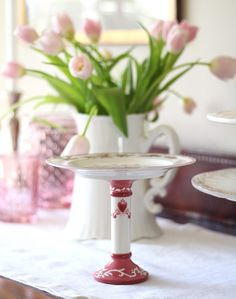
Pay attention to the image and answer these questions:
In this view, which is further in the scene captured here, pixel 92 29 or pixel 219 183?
pixel 92 29

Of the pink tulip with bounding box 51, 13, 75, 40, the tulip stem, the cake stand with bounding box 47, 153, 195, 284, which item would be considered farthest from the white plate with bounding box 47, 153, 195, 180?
the pink tulip with bounding box 51, 13, 75, 40

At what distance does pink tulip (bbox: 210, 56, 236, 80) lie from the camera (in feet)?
3.47

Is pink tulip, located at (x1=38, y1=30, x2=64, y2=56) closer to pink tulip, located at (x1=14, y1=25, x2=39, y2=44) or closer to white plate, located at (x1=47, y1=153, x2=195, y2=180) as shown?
pink tulip, located at (x1=14, y1=25, x2=39, y2=44)

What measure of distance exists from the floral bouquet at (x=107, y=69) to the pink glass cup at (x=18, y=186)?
0.13m

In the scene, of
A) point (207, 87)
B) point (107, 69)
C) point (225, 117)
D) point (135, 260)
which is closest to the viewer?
point (225, 117)

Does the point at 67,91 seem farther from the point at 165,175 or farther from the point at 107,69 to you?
the point at 165,175

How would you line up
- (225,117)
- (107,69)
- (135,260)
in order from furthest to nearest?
(107,69)
(135,260)
(225,117)

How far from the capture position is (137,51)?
4.33 feet

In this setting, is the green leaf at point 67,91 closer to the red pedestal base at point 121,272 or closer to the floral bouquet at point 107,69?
the floral bouquet at point 107,69

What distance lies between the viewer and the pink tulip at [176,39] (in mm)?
1037

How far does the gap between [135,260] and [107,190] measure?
13 centimetres

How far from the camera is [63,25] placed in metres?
1.06

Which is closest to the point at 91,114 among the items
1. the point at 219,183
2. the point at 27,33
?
the point at 27,33

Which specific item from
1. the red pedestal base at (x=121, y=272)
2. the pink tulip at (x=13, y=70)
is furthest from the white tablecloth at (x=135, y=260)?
the pink tulip at (x=13, y=70)
